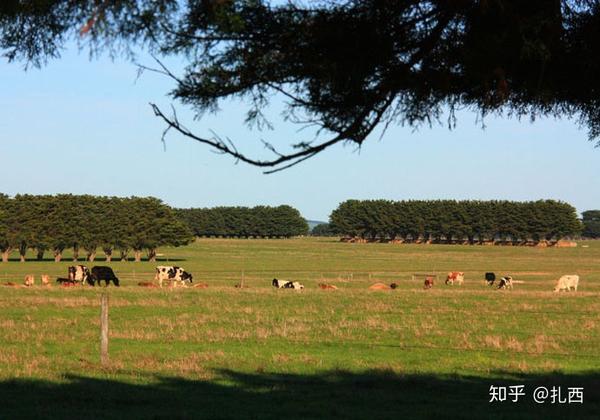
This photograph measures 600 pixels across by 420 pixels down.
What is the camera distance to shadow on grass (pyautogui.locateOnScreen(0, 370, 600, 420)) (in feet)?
40.7

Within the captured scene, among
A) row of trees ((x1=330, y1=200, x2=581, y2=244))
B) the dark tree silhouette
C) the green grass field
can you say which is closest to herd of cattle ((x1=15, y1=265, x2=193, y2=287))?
the green grass field

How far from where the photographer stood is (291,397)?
13.9 metres

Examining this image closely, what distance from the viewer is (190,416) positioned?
12.0 meters

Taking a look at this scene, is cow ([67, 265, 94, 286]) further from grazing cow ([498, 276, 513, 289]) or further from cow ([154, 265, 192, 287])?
grazing cow ([498, 276, 513, 289])

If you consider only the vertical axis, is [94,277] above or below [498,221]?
below

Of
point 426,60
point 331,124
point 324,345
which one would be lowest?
point 324,345

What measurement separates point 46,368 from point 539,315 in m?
19.1

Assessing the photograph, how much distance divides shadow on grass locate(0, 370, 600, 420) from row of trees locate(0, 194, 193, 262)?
9368 cm

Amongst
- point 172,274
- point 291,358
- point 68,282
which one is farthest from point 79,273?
point 291,358

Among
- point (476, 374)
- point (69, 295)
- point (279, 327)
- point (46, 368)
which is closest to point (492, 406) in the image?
point (476, 374)

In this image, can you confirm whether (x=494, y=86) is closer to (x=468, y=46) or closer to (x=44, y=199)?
(x=468, y=46)

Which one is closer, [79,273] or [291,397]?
[291,397]

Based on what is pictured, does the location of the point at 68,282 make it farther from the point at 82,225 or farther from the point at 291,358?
the point at 82,225

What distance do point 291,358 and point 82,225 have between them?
3671 inches
